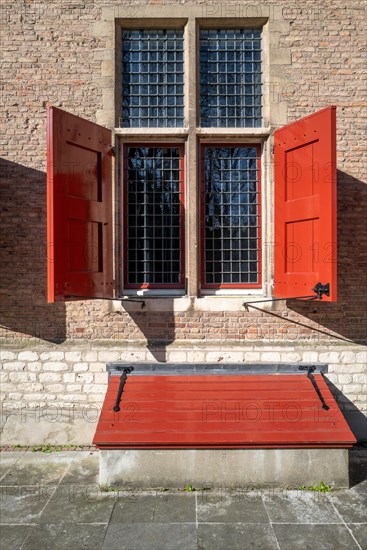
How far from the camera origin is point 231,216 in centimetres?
630

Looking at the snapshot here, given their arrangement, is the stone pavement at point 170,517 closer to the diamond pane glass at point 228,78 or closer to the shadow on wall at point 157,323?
the shadow on wall at point 157,323

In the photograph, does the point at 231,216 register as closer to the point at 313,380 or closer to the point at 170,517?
the point at 313,380

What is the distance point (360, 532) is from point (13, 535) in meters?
3.19

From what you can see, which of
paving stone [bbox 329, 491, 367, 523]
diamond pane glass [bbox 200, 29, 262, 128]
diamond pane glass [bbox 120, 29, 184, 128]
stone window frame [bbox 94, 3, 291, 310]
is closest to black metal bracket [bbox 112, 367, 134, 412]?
stone window frame [bbox 94, 3, 291, 310]

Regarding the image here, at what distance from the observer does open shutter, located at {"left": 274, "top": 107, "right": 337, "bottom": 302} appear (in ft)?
16.6

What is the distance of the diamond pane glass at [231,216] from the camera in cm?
630

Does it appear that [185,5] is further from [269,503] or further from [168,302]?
[269,503]

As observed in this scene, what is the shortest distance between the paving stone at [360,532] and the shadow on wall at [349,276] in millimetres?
2506

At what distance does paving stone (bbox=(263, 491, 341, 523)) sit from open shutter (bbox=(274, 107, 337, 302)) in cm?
216

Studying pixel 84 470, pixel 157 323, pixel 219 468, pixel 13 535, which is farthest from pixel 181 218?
pixel 13 535

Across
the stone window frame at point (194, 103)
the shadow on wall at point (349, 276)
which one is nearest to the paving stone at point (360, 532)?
the shadow on wall at point (349, 276)

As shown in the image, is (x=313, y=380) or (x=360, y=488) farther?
(x=313, y=380)

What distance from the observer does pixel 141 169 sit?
6277 mm

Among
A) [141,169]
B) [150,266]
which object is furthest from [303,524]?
[141,169]
